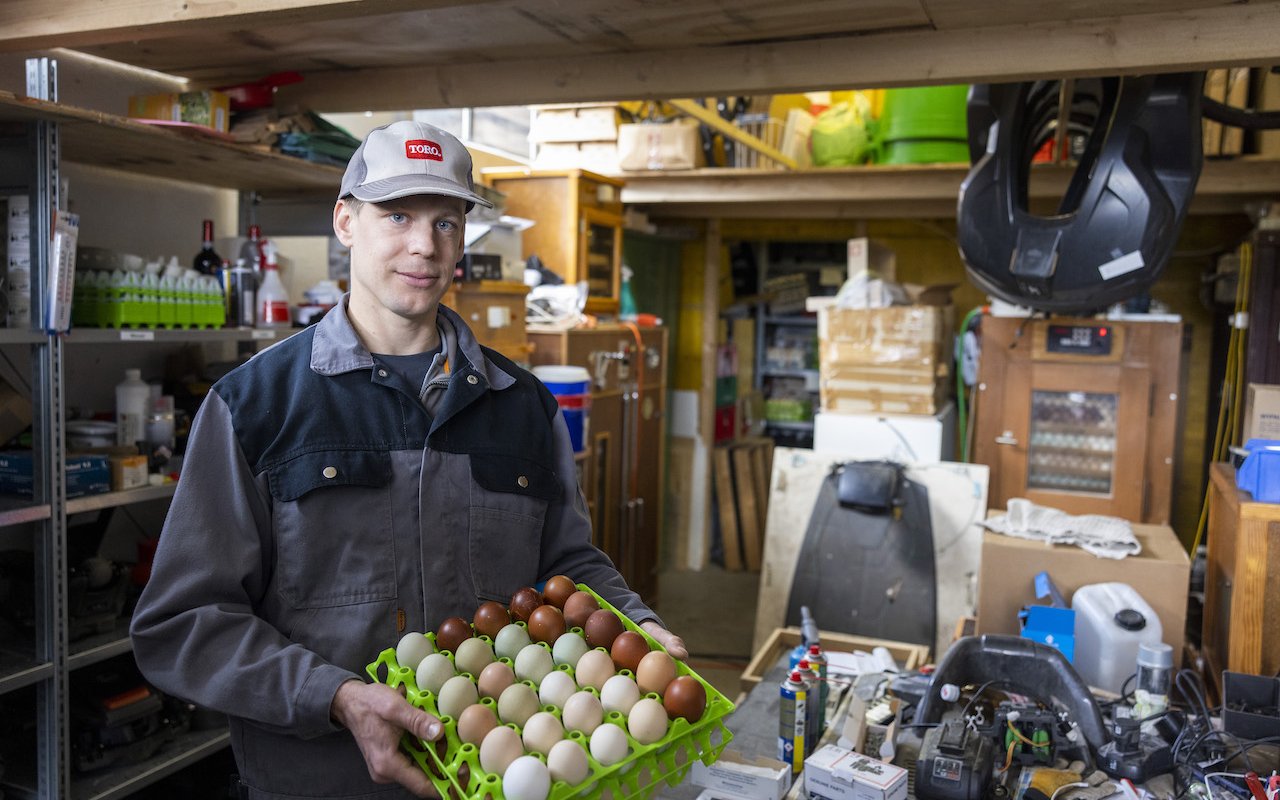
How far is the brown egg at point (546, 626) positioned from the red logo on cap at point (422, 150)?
2.38ft

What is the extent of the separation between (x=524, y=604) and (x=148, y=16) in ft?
5.28

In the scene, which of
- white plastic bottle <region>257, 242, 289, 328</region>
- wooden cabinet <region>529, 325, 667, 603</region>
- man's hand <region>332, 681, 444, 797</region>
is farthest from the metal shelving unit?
wooden cabinet <region>529, 325, 667, 603</region>

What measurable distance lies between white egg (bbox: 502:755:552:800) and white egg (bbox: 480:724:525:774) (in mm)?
28

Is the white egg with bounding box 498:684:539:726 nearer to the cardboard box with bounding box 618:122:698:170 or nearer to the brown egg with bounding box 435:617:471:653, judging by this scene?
the brown egg with bounding box 435:617:471:653

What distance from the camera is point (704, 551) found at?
301 inches

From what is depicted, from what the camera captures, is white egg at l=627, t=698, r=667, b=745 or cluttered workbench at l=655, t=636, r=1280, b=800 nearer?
white egg at l=627, t=698, r=667, b=745

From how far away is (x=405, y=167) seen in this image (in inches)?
61.4

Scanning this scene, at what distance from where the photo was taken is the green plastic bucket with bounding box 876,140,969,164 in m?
5.02

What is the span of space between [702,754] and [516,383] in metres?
0.71

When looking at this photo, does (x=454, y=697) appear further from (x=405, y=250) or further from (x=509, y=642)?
(x=405, y=250)

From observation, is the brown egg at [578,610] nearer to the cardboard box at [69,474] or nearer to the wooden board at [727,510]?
the cardboard box at [69,474]

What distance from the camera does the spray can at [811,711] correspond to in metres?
2.35

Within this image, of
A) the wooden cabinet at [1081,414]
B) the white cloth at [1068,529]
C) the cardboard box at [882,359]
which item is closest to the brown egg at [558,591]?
the white cloth at [1068,529]

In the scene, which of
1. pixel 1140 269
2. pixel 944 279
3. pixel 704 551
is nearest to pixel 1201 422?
pixel 944 279
